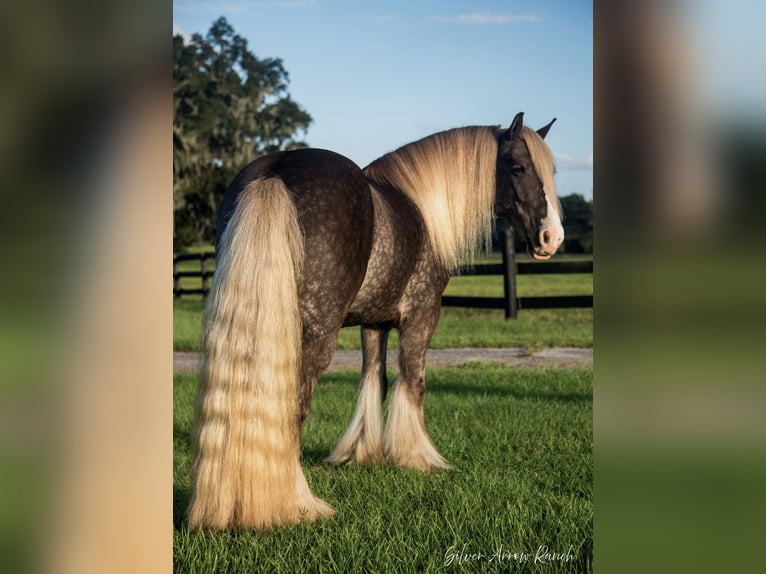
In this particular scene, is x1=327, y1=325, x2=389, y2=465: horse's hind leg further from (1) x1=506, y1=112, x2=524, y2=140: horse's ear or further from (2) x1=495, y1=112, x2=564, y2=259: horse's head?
A: (1) x1=506, y1=112, x2=524, y2=140: horse's ear

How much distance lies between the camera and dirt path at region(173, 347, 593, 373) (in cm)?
923

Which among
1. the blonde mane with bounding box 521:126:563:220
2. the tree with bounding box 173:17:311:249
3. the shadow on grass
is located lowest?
the shadow on grass

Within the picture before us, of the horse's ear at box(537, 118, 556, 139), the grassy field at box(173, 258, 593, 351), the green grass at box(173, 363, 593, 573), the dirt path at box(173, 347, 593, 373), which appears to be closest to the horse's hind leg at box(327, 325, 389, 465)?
the green grass at box(173, 363, 593, 573)

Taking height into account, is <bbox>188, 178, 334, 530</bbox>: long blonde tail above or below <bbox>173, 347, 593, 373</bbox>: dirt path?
above

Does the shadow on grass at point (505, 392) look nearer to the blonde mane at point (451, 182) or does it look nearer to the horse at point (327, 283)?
the horse at point (327, 283)

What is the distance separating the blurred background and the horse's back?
2027 millimetres

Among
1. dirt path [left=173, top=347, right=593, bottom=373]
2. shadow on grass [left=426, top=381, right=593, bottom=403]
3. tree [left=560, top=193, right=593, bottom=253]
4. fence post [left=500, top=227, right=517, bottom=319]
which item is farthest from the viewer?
tree [left=560, top=193, right=593, bottom=253]

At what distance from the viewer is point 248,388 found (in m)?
3.00

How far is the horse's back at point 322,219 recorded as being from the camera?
11.2 feet

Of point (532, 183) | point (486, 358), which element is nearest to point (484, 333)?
point (486, 358)
